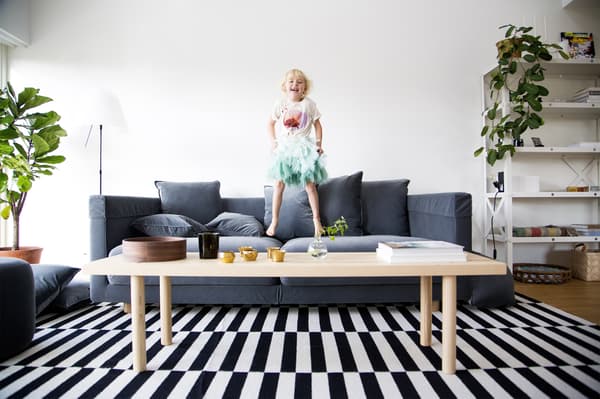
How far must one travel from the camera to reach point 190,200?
2.54 meters

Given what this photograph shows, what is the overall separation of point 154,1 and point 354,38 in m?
1.86

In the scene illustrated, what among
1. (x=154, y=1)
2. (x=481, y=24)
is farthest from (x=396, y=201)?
(x=154, y=1)

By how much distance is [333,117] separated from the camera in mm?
3035

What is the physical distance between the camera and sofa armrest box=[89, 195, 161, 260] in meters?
1.98

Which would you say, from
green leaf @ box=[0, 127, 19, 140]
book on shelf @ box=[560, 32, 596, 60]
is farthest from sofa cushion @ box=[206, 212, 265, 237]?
book on shelf @ box=[560, 32, 596, 60]

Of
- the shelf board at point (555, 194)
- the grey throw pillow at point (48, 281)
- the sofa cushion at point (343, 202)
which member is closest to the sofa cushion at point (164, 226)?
the grey throw pillow at point (48, 281)

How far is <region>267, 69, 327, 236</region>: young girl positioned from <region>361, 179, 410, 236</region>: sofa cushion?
622 mm

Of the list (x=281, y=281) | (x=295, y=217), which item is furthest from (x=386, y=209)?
(x=281, y=281)

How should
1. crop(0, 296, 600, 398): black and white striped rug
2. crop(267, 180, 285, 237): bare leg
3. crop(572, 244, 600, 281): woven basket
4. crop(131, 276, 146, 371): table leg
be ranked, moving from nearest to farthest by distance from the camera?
crop(0, 296, 600, 398): black and white striped rug, crop(131, 276, 146, 371): table leg, crop(267, 180, 285, 237): bare leg, crop(572, 244, 600, 281): woven basket

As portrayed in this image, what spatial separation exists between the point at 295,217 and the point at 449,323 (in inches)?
53.7

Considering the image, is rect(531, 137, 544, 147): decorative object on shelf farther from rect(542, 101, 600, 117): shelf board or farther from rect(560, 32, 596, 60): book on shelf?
rect(560, 32, 596, 60): book on shelf

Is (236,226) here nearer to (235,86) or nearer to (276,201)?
(276,201)

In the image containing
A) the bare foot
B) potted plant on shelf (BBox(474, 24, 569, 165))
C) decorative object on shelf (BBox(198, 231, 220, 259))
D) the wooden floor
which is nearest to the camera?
decorative object on shelf (BBox(198, 231, 220, 259))

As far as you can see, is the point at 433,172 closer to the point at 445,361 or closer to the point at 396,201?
the point at 396,201
